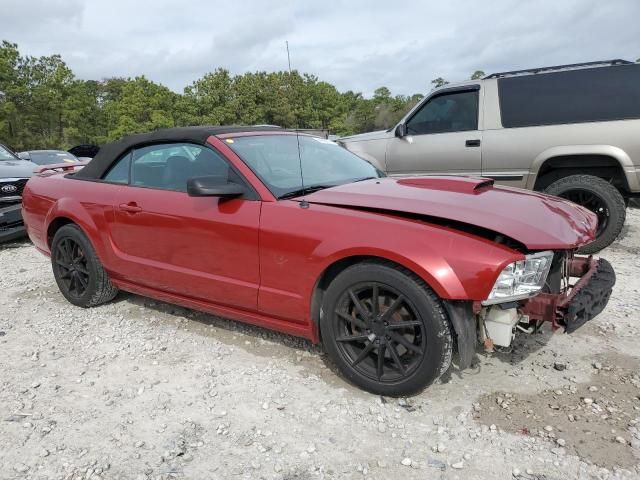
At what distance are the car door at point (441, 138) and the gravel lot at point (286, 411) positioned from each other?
8.49ft

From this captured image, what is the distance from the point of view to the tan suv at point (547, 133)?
5.05m

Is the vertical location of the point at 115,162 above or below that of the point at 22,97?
below

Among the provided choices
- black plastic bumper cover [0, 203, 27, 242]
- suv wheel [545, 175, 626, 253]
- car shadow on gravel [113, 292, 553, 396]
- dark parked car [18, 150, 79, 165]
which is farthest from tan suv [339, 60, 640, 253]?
dark parked car [18, 150, 79, 165]

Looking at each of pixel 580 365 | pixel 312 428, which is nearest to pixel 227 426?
pixel 312 428

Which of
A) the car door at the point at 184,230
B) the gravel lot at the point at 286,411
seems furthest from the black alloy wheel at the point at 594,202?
the car door at the point at 184,230

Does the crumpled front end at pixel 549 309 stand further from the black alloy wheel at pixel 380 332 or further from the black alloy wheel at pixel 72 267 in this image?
the black alloy wheel at pixel 72 267

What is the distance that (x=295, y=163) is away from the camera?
3.48 metres

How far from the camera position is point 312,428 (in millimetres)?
2537

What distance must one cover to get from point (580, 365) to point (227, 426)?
2161 mm

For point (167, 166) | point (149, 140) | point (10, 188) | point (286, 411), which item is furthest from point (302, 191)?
Result: point (10, 188)

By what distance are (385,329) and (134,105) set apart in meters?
39.4

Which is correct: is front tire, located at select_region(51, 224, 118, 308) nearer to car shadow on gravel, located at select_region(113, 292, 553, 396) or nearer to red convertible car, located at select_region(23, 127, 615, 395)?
red convertible car, located at select_region(23, 127, 615, 395)

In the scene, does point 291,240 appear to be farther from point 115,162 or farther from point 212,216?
point 115,162

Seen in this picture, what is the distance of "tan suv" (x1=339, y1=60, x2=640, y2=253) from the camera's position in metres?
5.05
